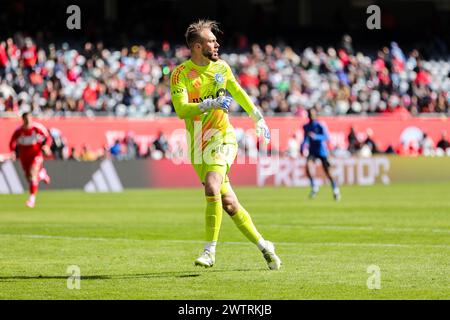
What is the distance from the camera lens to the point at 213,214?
11.8 m

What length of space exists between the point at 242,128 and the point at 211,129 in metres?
27.4

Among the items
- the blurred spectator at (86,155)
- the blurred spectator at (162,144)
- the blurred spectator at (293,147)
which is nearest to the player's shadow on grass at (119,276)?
the blurred spectator at (86,155)

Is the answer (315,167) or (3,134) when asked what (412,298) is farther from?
(315,167)

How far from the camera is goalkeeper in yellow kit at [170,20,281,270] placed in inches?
461

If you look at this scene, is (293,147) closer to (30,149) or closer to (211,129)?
(30,149)

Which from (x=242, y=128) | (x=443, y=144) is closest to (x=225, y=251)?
(x=242, y=128)

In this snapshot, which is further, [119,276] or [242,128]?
[242,128]

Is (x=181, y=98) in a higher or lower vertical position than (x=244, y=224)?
higher

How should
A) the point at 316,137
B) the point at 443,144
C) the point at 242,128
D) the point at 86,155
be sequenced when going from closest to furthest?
1. the point at 316,137
2. the point at 86,155
3. the point at 242,128
4. the point at 443,144

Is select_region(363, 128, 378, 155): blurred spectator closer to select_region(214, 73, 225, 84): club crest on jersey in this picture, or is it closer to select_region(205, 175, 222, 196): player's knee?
select_region(214, 73, 225, 84): club crest on jersey

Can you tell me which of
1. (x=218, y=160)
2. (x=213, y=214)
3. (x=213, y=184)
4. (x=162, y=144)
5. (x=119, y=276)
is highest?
(x=162, y=144)

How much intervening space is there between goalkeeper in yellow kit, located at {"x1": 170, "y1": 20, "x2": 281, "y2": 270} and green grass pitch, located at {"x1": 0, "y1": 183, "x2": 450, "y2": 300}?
408mm

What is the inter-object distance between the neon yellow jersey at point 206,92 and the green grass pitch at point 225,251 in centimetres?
150

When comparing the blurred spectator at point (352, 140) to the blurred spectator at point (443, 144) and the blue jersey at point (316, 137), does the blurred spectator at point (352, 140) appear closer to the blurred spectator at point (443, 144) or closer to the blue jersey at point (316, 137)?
the blurred spectator at point (443, 144)
